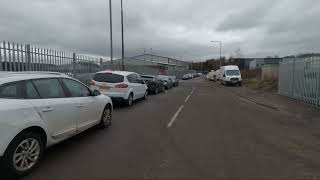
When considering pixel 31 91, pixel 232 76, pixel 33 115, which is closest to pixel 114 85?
pixel 31 91

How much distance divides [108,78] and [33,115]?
899 cm

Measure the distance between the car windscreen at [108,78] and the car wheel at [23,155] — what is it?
8.73 metres

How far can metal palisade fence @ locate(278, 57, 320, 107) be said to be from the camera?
592 inches

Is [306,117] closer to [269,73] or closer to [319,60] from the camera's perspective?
[319,60]

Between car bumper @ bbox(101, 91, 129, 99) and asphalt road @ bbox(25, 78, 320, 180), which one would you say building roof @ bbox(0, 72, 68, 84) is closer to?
asphalt road @ bbox(25, 78, 320, 180)

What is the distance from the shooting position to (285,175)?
16.2ft

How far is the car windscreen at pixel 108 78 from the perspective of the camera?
14000 mm

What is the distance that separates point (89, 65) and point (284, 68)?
12956 millimetres

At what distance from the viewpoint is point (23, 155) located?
4875mm

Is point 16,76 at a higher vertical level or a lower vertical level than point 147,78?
higher

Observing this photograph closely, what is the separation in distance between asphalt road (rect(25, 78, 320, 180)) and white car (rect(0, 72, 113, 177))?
1.17 feet

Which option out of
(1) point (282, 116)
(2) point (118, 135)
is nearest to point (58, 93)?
(2) point (118, 135)

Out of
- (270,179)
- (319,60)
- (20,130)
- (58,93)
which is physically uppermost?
(319,60)

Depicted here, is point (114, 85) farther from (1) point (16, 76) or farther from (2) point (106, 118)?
(1) point (16, 76)
